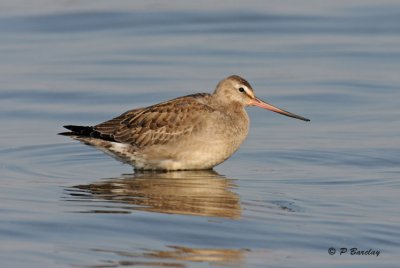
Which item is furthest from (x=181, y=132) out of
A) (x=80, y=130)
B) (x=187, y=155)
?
(x=80, y=130)

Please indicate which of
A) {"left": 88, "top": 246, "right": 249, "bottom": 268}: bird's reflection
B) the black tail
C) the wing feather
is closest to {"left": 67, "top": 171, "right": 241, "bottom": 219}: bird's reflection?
the wing feather

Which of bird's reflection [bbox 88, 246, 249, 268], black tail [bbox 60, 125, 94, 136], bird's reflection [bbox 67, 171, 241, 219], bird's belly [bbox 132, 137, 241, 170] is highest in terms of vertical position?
black tail [bbox 60, 125, 94, 136]

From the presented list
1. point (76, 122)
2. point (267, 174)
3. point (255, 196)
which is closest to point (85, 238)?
point (255, 196)

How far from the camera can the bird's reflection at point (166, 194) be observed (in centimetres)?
1105

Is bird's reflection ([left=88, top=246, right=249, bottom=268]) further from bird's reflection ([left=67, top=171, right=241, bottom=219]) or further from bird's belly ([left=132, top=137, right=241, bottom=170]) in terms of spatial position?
bird's belly ([left=132, top=137, right=241, bottom=170])

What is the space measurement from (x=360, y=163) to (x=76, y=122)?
13.3 ft

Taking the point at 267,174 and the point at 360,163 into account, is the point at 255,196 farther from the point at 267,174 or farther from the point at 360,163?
A: the point at 360,163

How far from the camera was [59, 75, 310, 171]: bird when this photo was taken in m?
13.6

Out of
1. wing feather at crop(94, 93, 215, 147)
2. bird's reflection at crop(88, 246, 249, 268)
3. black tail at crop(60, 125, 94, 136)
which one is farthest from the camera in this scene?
black tail at crop(60, 125, 94, 136)

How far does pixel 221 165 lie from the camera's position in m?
14.0

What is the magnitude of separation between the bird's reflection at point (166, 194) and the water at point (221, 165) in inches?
1.1

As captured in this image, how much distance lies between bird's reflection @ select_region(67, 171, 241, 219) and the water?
28 millimetres

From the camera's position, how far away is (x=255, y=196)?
38.7 ft

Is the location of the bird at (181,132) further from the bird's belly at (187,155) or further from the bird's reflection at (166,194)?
the bird's reflection at (166,194)
